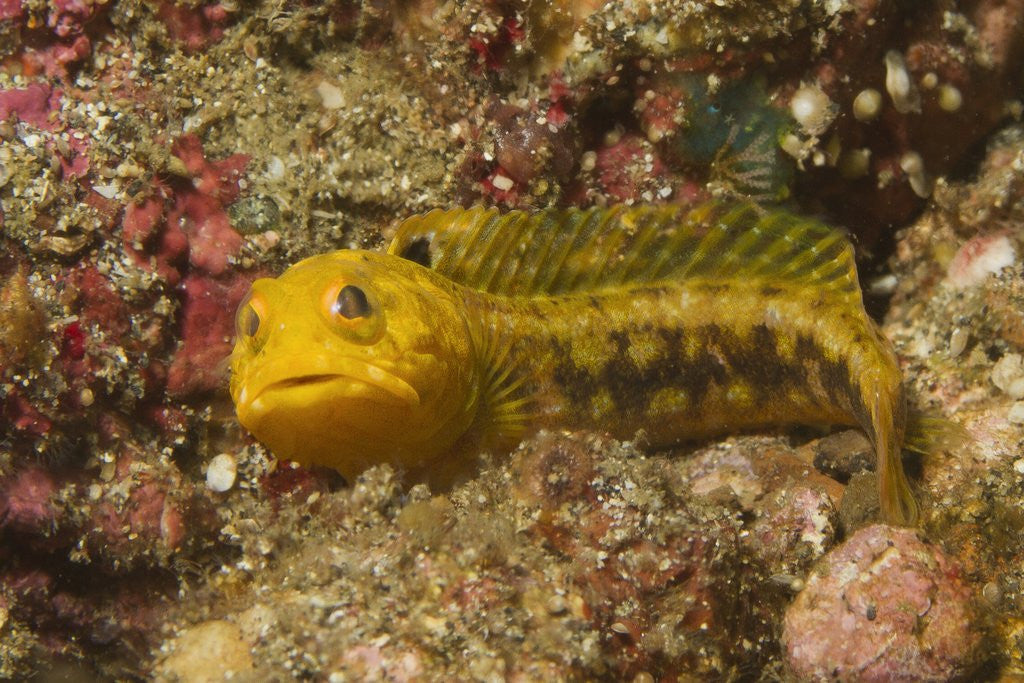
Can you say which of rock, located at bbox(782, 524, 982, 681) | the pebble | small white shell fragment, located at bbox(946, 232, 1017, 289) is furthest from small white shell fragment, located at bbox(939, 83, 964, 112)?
rock, located at bbox(782, 524, 982, 681)

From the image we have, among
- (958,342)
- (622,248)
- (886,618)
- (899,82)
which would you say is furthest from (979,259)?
(886,618)

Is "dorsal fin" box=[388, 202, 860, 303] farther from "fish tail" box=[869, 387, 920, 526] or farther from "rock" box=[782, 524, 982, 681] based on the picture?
"rock" box=[782, 524, 982, 681]

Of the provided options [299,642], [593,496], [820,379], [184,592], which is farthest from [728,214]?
[184,592]

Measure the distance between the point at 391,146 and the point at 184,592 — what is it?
79.8 inches

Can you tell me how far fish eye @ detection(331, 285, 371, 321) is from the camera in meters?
Answer: 2.44

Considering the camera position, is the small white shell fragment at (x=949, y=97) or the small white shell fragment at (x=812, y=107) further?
the small white shell fragment at (x=949, y=97)

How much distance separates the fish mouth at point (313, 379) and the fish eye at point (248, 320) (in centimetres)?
19

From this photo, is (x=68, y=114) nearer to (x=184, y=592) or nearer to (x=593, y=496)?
(x=184, y=592)

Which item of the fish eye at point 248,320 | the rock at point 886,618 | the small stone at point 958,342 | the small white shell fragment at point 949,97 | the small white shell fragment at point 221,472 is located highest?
the small white shell fragment at point 949,97

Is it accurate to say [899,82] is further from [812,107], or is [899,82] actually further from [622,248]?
[622,248]

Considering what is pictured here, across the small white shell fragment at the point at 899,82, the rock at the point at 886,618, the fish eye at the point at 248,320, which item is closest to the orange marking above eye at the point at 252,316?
the fish eye at the point at 248,320

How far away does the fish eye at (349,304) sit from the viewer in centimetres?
244

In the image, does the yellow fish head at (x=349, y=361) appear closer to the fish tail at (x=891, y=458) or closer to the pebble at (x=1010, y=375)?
the fish tail at (x=891, y=458)

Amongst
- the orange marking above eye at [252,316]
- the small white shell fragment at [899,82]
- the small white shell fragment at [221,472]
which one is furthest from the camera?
the small white shell fragment at [899,82]
